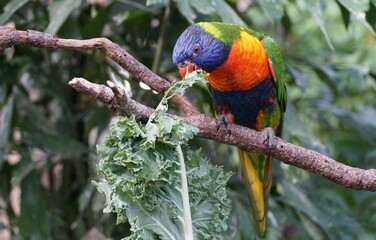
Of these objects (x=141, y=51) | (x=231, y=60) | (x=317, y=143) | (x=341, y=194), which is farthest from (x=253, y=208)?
(x=341, y=194)

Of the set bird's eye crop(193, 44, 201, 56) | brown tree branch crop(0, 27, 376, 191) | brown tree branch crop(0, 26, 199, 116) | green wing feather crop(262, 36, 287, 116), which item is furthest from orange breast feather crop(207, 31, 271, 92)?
brown tree branch crop(0, 26, 199, 116)

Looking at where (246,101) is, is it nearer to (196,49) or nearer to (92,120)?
(196,49)

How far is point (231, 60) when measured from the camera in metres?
1.92

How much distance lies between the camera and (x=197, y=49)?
1.75 metres

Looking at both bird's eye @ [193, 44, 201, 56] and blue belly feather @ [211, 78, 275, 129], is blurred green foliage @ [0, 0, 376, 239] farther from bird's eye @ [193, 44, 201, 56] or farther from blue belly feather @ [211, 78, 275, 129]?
bird's eye @ [193, 44, 201, 56]

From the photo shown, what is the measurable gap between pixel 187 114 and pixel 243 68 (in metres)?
0.53

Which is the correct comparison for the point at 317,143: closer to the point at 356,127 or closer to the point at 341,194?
the point at 356,127

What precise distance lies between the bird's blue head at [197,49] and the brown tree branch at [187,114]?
25cm

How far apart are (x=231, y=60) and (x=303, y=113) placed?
110 centimetres

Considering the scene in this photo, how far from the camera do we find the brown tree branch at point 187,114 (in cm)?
133

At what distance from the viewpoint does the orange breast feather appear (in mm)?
1926

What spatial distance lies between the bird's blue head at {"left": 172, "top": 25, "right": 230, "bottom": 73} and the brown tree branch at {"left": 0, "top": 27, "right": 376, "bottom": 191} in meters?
0.25

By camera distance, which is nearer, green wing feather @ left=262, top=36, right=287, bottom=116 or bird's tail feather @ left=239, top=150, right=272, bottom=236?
green wing feather @ left=262, top=36, right=287, bottom=116

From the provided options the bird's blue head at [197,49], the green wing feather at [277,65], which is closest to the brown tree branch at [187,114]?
the bird's blue head at [197,49]
